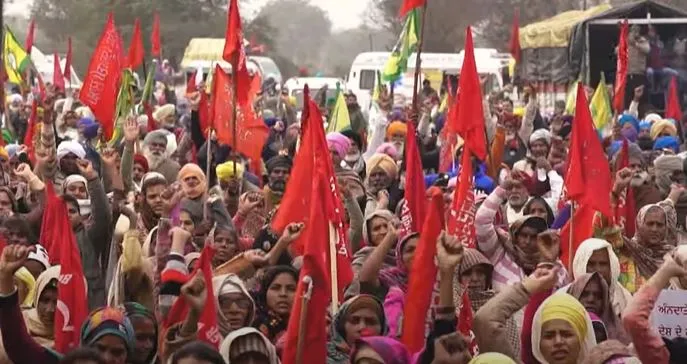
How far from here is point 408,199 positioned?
8.48 meters

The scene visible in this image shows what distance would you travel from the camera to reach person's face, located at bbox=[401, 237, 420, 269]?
723 cm

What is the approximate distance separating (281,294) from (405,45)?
27.8ft

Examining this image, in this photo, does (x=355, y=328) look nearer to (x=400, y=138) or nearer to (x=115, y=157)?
(x=115, y=157)

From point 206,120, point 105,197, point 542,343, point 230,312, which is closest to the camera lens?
point 542,343

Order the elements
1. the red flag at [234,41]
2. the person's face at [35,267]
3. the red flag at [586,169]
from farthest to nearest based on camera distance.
Result: the red flag at [234,41]
the red flag at [586,169]
the person's face at [35,267]

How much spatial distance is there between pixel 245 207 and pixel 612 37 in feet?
54.8

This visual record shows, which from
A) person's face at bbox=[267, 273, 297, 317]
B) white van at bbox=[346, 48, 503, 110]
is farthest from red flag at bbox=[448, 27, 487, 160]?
white van at bbox=[346, 48, 503, 110]

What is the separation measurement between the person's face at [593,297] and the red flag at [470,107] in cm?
295

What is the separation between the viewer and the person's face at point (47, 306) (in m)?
6.58

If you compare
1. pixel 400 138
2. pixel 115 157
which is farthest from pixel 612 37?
pixel 115 157

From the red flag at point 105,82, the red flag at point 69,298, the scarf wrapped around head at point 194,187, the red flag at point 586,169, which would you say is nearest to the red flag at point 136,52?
the red flag at point 105,82

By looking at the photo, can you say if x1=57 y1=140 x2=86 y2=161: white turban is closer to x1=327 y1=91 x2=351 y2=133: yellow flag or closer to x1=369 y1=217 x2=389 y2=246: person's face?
x1=369 y1=217 x2=389 y2=246: person's face

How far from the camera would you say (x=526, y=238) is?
780 centimetres

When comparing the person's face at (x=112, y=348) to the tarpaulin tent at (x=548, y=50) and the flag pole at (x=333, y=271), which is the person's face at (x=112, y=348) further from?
the tarpaulin tent at (x=548, y=50)
